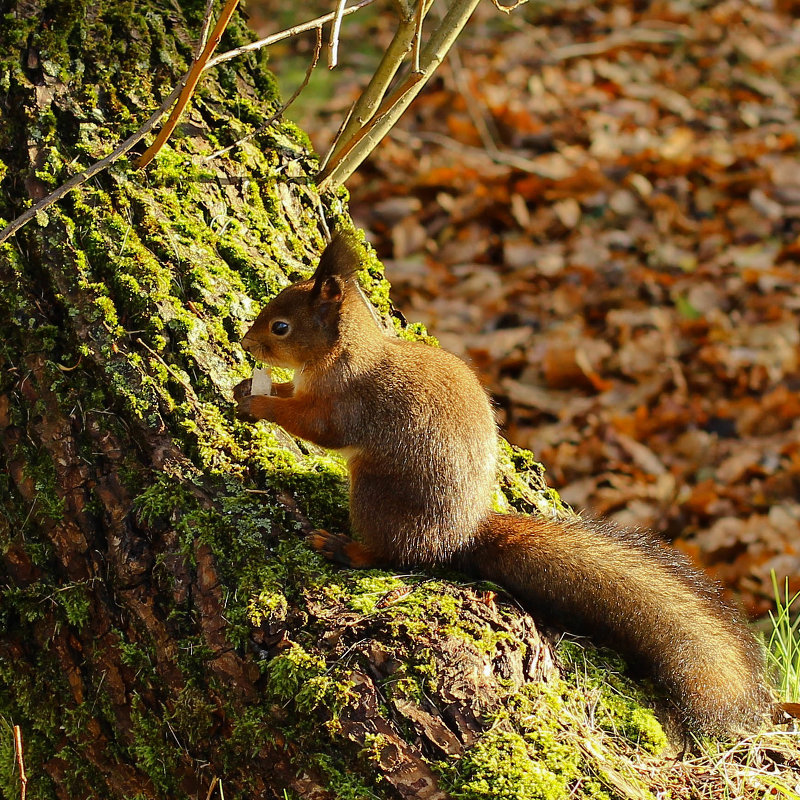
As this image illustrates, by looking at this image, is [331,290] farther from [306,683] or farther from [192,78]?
[306,683]

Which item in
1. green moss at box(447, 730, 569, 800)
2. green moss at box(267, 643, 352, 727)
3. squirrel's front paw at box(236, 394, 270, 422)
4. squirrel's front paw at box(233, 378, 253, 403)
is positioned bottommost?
green moss at box(447, 730, 569, 800)

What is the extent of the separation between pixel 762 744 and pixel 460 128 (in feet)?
19.8

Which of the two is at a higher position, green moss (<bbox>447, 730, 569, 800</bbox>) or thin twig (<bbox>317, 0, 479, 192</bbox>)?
thin twig (<bbox>317, 0, 479, 192</bbox>)

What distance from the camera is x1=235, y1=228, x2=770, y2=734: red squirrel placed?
2.43 meters

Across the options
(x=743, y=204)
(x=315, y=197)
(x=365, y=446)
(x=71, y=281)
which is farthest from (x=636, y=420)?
(x=71, y=281)

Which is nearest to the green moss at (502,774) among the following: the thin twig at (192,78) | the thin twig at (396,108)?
the thin twig at (192,78)

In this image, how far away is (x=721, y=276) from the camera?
249 inches

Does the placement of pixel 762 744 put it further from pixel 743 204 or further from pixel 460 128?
pixel 460 128

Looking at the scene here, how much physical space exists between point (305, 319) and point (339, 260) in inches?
9.0

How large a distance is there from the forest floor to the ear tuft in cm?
260

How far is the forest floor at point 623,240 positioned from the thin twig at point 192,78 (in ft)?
9.91

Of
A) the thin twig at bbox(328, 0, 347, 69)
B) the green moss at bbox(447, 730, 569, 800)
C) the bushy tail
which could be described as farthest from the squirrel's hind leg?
the thin twig at bbox(328, 0, 347, 69)

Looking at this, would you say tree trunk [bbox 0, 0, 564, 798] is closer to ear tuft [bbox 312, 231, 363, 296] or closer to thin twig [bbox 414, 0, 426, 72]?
ear tuft [bbox 312, 231, 363, 296]

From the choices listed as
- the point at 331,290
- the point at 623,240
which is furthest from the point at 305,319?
the point at 623,240
